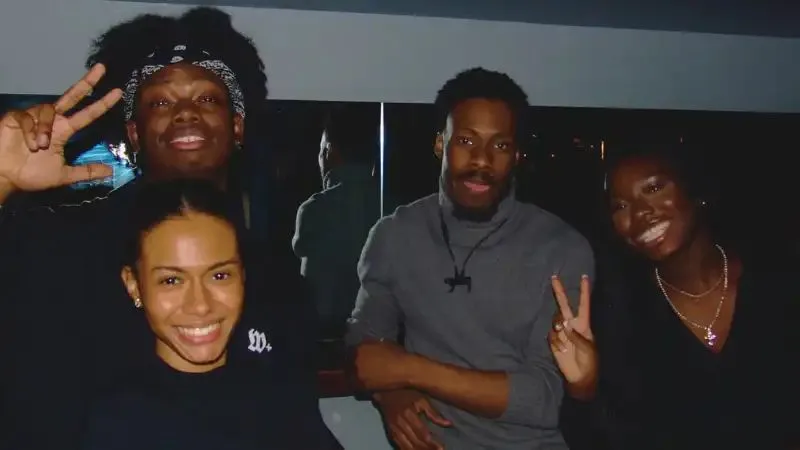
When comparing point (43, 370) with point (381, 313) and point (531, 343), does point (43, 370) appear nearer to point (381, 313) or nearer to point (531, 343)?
point (381, 313)

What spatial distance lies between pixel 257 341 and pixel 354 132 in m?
0.51

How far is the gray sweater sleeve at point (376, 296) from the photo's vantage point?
5.35 feet

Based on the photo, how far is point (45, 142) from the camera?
1.25 meters

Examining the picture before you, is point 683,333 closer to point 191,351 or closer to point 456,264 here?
point 456,264

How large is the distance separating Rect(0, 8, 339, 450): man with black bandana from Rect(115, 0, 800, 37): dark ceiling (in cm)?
27

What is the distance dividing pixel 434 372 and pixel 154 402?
0.56 meters

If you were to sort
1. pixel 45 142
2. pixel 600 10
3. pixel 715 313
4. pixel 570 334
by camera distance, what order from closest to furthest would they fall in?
pixel 45 142
pixel 570 334
pixel 715 313
pixel 600 10

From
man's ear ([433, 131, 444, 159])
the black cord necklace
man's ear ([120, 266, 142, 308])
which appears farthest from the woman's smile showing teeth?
man's ear ([120, 266, 142, 308])

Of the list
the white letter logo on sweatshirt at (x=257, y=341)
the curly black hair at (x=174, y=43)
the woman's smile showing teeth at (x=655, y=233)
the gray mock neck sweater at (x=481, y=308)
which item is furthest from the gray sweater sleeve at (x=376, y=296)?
the woman's smile showing teeth at (x=655, y=233)

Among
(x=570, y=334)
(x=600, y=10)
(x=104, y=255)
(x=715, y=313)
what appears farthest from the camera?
(x=600, y=10)

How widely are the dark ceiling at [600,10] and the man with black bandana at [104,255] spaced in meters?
0.27

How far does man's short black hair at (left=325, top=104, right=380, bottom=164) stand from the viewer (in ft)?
5.45

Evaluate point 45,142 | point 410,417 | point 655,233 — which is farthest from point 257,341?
point 655,233

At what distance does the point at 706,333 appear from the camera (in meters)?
1.69
